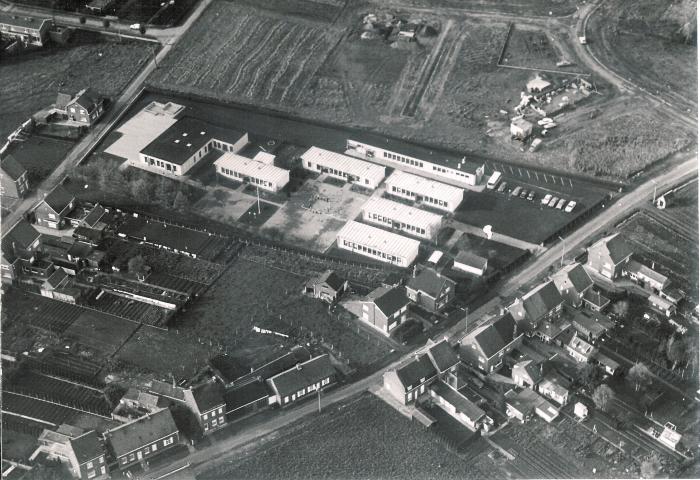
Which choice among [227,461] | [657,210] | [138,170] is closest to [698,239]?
[657,210]

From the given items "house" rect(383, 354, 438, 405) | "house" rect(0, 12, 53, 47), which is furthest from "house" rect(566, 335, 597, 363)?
"house" rect(0, 12, 53, 47)

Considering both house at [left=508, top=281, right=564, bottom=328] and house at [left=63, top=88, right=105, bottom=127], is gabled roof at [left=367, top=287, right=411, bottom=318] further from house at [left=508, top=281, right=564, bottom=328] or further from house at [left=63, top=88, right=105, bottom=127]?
house at [left=63, top=88, right=105, bottom=127]

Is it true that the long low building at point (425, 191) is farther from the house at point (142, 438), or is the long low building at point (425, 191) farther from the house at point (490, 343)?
→ the house at point (142, 438)

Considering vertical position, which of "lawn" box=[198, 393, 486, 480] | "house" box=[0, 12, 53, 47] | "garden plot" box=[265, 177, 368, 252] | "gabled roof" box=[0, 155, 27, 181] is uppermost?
"house" box=[0, 12, 53, 47]

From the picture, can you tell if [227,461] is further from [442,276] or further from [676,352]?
[676,352]

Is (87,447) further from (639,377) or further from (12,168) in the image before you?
(639,377)

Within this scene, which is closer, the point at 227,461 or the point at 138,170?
the point at 227,461

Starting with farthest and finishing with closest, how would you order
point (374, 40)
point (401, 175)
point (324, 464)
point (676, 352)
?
point (374, 40) → point (401, 175) → point (676, 352) → point (324, 464)

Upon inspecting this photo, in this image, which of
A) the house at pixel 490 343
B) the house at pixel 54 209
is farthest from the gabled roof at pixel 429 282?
the house at pixel 54 209
